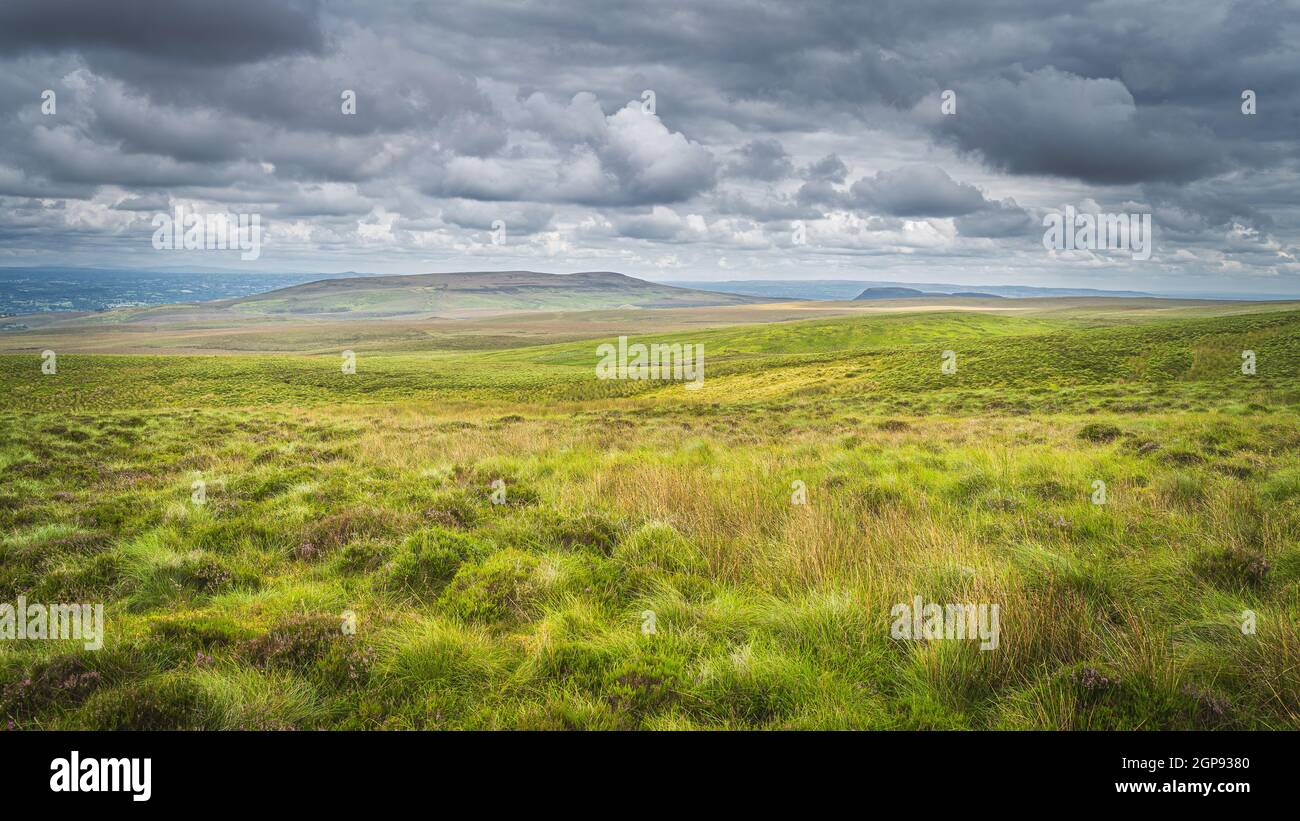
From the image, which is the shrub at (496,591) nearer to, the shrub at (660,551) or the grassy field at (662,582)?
the grassy field at (662,582)

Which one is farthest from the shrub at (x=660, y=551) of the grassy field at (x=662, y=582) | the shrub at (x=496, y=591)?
the shrub at (x=496, y=591)

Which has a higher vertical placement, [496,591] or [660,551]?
[660,551]

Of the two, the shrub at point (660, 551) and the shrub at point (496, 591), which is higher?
the shrub at point (660, 551)

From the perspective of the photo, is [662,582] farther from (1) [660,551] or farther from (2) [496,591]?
(2) [496,591]

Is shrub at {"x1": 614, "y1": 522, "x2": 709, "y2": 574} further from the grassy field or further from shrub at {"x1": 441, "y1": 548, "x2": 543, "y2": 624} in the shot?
shrub at {"x1": 441, "y1": 548, "x2": 543, "y2": 624}

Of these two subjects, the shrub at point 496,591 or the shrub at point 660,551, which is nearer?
the shrub at point 496,591

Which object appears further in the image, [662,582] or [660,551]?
[660,551]

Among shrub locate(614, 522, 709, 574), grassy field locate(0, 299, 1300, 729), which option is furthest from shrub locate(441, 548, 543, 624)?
shrub locate(614, 522, 709, 574)

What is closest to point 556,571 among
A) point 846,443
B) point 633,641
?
point 633,641

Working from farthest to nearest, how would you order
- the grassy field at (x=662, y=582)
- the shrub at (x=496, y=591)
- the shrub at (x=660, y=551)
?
the shrub at (x=660, y=551), the shrub at (x=496, y=591), the grassy field at (x=662, y=582)

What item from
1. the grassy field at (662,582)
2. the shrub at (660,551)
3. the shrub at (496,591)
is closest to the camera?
the grassy field at (662,582)

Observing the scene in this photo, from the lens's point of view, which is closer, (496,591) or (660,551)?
(496,591)

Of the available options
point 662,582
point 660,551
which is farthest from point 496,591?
point 660,551
